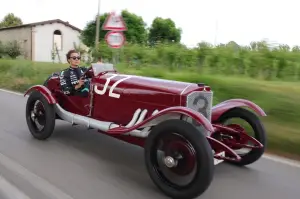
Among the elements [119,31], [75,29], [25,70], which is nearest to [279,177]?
[119,31]

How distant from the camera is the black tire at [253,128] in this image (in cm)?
433

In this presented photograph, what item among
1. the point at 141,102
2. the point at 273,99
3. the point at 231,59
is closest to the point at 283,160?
the point at 273,99

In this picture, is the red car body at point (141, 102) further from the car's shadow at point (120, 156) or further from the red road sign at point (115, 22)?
the red road sign at point (115, 22)

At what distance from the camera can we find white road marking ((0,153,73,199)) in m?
3.54

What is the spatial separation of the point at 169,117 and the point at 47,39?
1336 inches

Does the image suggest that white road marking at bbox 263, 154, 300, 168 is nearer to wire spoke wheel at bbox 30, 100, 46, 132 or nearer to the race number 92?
the race number 92

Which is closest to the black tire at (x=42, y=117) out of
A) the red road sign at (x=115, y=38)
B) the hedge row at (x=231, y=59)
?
the red road sign at (x=115, y=38)

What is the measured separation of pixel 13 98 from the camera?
9.90 metres

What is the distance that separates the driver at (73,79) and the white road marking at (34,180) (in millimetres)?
1375

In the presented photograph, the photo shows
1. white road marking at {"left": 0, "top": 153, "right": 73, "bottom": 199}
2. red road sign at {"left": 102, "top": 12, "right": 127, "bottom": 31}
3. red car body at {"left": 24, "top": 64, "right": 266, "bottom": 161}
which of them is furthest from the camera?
red road sign at {"left": 102, "top": 12, "right": 127, "bottom": 31}

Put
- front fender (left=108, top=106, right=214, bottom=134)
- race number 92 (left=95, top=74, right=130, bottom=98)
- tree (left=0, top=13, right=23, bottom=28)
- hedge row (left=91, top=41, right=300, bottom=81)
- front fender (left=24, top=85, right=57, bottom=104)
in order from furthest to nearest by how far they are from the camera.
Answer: tree (left=0, top=13, right=23, bottom=28), hedge row (left=91, top=41, right=300, bottom=81), front fender (left=24, top=85, right=57, bottom=104), race number 92 (left=95, top=74, right=130, bottom=98), front fender (left=108, top=106, right=214, bottom=134)

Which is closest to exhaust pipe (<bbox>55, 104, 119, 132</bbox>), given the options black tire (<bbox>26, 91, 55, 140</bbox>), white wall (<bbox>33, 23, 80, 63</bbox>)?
black tire (<bbox>26, 91, 55, 140</bbox>)

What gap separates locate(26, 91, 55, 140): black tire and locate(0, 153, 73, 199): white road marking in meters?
0.85

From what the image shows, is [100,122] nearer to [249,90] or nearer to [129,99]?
[129,99]
